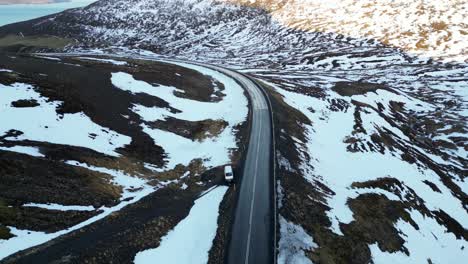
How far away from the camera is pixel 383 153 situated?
5597 cm

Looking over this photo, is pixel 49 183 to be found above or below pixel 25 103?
below

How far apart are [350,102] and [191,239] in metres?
59.6

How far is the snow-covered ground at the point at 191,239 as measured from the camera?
24730 mm

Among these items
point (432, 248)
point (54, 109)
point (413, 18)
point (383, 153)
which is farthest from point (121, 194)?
point (413, 18)

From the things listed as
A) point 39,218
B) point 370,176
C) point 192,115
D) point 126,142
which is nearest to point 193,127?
point 192,115

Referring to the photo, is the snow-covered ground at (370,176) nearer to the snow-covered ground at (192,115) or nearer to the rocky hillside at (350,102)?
the rocky hillside at (350,102)

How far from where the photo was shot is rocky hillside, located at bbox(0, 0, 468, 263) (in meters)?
35.0

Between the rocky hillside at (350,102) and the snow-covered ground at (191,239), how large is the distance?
6046 mm

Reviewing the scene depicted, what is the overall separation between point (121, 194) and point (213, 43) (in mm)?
143276

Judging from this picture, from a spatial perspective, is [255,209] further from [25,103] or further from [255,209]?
[25,103]

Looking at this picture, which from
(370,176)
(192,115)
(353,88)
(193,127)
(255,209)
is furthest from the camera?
(353,88)

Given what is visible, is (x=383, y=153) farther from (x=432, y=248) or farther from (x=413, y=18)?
(x=413, y=18)

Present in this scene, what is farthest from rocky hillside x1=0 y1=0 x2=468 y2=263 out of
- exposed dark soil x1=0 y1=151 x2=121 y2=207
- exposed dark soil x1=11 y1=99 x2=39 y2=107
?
exposed dark soil x1=11 y1=99 x2=39 y2=107

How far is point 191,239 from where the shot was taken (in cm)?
2730
